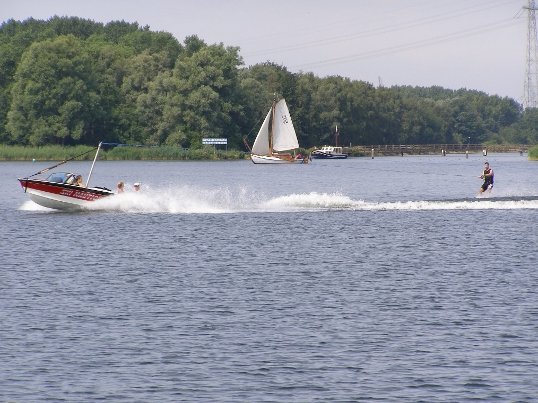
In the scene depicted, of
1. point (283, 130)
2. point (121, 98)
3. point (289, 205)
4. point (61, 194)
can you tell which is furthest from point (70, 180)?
point (121, 98)

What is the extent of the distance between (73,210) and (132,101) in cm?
11337

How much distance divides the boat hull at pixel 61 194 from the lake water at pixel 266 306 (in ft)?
3.20

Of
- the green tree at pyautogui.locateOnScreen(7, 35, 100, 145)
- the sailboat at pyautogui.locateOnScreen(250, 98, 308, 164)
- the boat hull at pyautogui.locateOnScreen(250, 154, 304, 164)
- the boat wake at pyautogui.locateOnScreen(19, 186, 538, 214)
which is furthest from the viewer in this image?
the boat hull at pyautogui.locateOnScreen(250, 154, 304, 164)

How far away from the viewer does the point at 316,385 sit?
985 inches

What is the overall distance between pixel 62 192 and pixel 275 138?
106869mm

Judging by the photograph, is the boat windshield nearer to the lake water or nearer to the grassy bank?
the lake water

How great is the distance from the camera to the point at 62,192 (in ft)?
213

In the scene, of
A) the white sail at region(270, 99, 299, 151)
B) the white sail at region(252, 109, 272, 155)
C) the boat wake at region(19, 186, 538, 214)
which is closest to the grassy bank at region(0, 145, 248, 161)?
the white sail at region(252, 109, 272, 155)

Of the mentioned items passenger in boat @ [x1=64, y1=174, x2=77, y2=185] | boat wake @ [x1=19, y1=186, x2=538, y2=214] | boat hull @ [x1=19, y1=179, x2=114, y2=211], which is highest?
passenger in boat @ [x1=64, y1=174, x2=77, y2=185]

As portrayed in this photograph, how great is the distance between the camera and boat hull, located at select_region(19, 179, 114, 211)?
64.1m

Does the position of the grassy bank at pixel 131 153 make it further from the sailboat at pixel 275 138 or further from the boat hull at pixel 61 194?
the boat hull at pixel 61 194

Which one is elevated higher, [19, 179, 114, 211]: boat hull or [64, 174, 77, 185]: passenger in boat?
[64, 174, 77, 185]: passenger in boat

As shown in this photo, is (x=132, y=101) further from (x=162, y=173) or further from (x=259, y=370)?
Answer: (x=259, y=370)

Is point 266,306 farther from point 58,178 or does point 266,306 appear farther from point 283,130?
point 283,130
